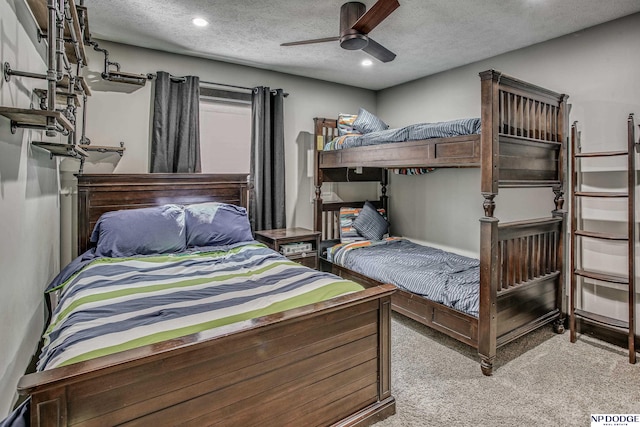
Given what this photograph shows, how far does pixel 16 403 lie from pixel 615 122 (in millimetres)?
4529

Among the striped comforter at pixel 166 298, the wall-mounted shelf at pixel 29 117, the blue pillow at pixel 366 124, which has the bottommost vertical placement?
the striped comforter at pixel 166 298

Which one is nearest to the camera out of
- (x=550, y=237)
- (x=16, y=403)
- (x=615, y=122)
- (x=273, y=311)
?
(x=273, y=311)

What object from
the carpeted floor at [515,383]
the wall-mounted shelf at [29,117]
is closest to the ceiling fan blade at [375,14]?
the wall-mounted shelf at [29,117]

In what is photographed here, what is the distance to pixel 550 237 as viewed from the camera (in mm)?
3033

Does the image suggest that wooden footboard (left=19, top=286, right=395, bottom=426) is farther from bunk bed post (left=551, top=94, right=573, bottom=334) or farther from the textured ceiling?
the textured ceiling

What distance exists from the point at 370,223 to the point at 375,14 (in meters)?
2.79

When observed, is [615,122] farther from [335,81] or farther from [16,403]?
[16,403]

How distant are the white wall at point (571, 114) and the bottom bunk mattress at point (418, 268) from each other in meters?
0.48

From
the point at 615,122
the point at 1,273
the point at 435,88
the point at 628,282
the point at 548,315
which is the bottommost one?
the point at 548,315

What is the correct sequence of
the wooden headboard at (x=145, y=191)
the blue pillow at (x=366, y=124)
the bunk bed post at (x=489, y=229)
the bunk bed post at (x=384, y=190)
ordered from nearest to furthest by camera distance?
the bunk bed post at (x=489, y=229) < the wooden headboard at (x=145, y=191) < the blue pillow at (x=366, y=124) < the bunk bed post at (x=384, y=190)

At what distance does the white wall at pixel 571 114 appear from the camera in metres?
2.83

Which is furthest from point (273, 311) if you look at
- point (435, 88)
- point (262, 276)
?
point (435, 88)

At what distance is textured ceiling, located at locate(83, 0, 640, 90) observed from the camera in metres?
2.58

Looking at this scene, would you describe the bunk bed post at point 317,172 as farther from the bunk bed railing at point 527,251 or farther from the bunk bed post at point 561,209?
the bunk bed post at point 561,209
